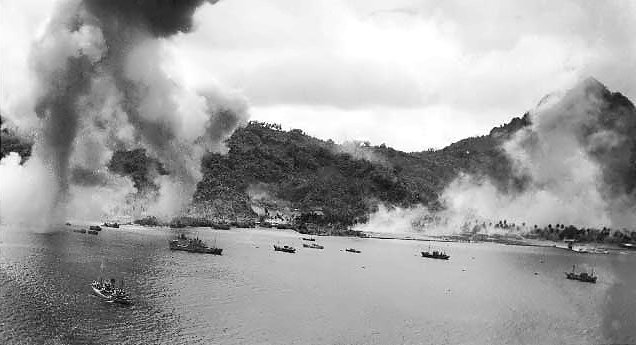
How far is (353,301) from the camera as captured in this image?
403 feet

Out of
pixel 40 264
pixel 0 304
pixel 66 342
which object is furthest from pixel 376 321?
pixel 40 264

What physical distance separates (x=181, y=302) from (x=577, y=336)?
230 feet

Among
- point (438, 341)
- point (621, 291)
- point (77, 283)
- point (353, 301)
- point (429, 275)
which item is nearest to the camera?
point (438, 341)

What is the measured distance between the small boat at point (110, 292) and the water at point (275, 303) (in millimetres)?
1843

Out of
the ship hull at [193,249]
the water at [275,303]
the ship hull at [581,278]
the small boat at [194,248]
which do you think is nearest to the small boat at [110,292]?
the water at [275,303]

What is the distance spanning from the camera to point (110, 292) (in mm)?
100188

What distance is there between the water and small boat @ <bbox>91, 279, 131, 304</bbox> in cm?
184

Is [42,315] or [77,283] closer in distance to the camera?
A: [42,315]

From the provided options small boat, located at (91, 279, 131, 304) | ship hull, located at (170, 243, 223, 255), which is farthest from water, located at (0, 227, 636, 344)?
ship hull, located at (170, 243, 223, 255)

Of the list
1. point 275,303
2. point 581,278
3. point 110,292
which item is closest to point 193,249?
point 275,303

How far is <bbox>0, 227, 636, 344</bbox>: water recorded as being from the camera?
86250mm

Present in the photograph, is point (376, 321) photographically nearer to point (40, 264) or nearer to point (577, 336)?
point (577, 336)

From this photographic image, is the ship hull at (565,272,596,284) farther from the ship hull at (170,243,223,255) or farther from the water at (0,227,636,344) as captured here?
the ship hull at (170,243,223,255)

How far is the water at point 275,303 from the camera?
8625 cm
